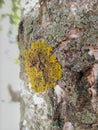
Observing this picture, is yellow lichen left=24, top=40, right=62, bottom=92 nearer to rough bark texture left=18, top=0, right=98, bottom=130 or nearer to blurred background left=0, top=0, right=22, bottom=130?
rough bark texture left=18, top=0, right=98, bottom=130

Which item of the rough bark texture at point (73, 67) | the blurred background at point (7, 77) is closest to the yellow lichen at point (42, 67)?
the rough bark texture at point (73, 67)

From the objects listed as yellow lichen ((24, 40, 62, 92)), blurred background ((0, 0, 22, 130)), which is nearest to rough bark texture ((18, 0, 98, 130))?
yellow lichen ((24, 40, 62, 92))

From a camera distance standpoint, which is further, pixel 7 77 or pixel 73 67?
pixel 7 77

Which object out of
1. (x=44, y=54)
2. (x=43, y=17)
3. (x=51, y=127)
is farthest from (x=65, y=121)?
(x=43, y=17)

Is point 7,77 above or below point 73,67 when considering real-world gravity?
above

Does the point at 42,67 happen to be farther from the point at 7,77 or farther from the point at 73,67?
the point at 7,77

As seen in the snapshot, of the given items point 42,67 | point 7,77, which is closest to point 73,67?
point 42,67
